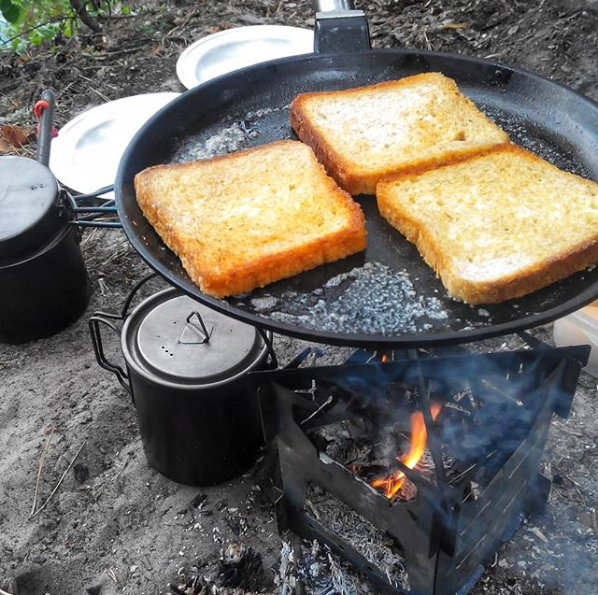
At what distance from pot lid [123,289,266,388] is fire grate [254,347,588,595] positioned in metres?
0.33

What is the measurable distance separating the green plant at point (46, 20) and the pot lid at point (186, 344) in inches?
145

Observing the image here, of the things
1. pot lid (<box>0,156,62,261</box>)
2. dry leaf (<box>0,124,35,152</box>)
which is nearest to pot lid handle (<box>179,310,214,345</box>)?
pot lid (<box>0,156,62,261</box>)

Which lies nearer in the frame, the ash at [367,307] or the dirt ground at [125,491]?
the ash at [367,307]

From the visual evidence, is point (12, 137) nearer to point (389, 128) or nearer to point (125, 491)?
point (125, 491)

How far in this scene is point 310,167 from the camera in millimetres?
2408

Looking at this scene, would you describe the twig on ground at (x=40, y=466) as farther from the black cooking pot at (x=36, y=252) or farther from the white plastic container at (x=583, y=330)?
the white plastic container at (x=583, y=330)

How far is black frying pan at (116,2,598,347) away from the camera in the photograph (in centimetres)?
178

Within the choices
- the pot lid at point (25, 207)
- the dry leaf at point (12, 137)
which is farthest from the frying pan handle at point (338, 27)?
the dry leaf at point (12, 137)

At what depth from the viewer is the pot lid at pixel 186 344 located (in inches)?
98.0

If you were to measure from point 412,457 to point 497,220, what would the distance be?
88 cm

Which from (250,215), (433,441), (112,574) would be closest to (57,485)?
(112,574)

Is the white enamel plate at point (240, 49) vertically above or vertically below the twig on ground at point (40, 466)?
above

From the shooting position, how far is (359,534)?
96.7 inches

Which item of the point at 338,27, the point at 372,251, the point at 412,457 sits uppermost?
the point at 338,27
